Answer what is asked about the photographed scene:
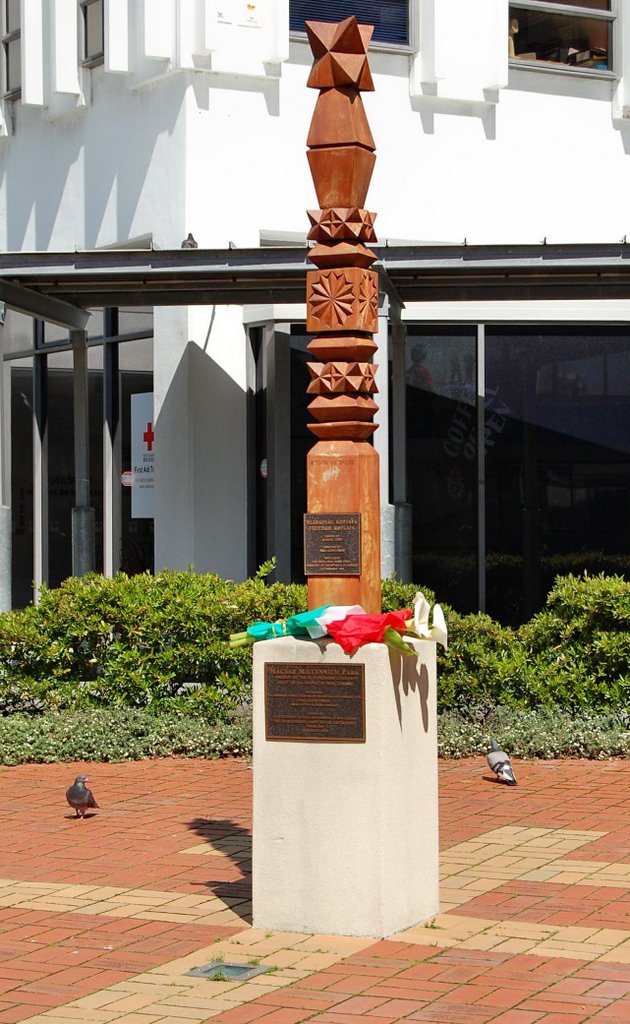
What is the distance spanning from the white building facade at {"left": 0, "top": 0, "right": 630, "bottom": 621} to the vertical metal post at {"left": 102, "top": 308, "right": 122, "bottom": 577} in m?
0.03

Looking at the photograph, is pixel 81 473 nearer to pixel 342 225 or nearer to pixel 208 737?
pixel 208 737

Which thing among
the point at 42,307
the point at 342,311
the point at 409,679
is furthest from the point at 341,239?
the point at 42,307

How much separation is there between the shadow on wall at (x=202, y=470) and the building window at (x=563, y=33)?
16.7 ft

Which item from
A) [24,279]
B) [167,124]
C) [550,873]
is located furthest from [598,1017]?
[167,124]

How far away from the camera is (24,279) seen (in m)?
13.8

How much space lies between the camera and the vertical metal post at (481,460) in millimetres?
17156

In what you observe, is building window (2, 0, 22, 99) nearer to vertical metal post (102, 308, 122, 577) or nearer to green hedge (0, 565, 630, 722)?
vertical metal post (102, 308, 122, 577)

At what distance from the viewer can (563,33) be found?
17406 millimetres

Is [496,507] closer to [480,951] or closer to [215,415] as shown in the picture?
[215,415]

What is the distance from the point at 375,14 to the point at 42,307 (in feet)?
16.6

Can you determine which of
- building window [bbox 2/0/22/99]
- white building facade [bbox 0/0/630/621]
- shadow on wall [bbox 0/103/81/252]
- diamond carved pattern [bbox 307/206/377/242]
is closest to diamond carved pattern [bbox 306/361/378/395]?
diamond carved pattern [bbox 307/206/377/242]

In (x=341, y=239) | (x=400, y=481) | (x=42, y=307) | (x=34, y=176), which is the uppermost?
(x=34, y=176)

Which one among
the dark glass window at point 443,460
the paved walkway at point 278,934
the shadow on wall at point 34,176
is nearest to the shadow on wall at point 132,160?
the shadow on wall at point 34,176

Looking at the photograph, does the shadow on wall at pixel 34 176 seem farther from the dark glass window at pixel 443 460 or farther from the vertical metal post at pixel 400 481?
the vertical metal post at pixel 400 481
